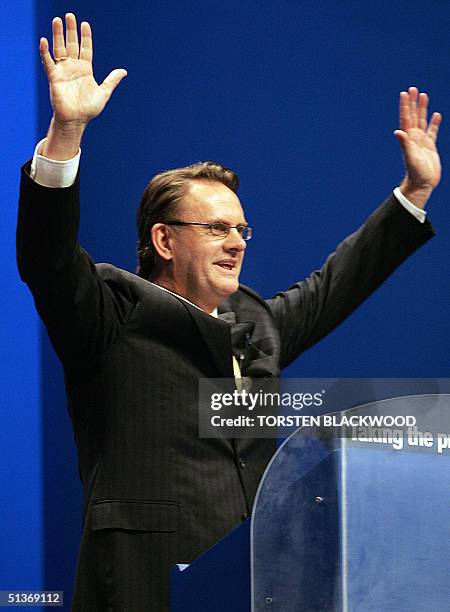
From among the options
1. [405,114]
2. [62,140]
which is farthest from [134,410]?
[405,114]

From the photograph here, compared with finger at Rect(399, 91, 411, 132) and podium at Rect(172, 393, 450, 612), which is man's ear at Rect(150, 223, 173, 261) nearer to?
finger at Rect(399, 91, 411, 132)

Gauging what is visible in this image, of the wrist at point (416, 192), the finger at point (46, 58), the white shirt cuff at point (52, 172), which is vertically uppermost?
the wrist at point (416, 192)

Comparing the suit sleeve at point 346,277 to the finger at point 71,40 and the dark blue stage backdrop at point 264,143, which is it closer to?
the dark blue stage backdrop at point 264,143

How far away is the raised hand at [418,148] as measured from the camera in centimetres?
241

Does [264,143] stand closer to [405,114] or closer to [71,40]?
[405,114]

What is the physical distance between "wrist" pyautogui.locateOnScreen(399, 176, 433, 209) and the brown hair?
384 millimetres

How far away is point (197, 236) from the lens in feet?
7.42

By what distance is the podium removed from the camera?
1413 mm

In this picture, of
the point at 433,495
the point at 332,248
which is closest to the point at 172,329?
the point at 332,248

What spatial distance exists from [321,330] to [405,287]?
1.11ft

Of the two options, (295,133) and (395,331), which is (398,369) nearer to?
(395,331)

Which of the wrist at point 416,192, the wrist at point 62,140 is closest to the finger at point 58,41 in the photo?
the wrist at point 62,140

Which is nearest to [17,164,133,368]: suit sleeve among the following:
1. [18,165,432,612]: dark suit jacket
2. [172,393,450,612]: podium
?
[18,165,432,612]: dark suit jacket

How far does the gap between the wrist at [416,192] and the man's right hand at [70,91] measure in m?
0.77
